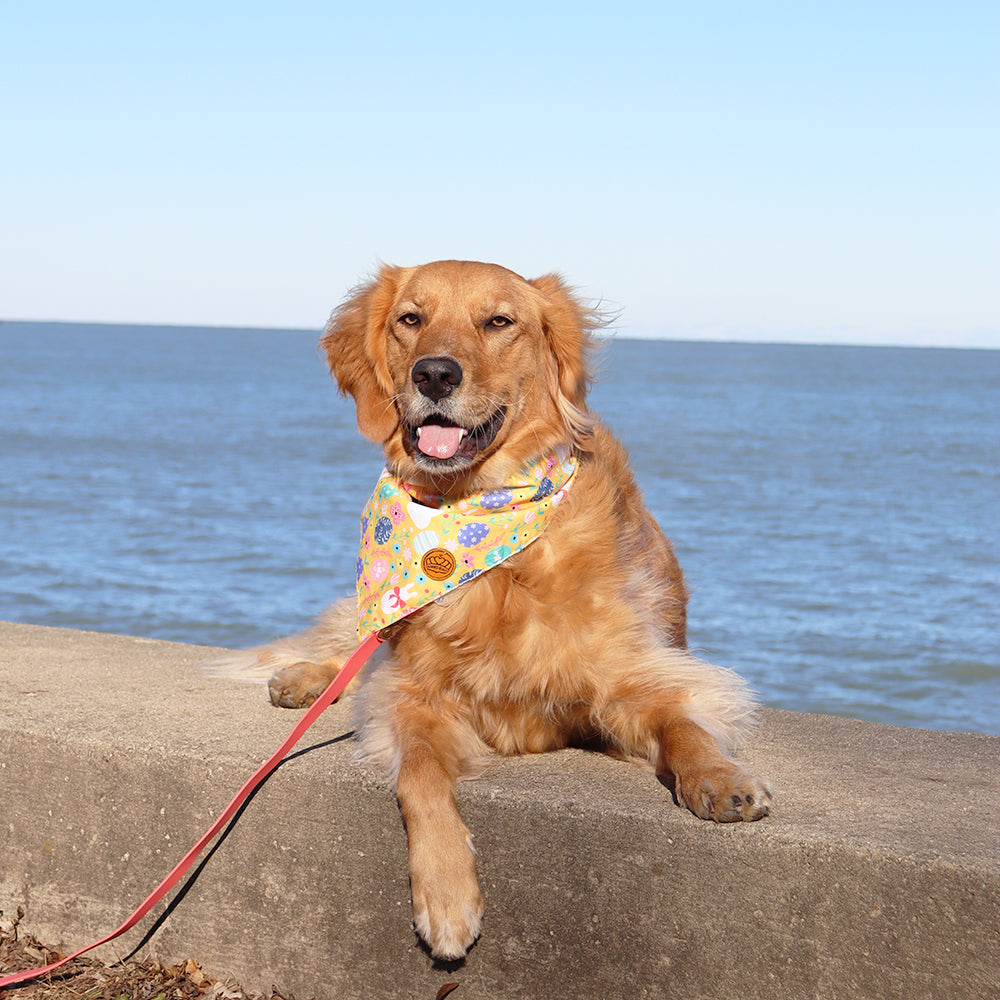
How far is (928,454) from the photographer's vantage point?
28.3 m

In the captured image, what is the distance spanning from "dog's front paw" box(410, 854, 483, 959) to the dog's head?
1.19 m

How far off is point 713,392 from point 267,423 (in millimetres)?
27514

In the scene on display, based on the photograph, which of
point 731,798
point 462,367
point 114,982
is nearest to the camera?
point 731,798

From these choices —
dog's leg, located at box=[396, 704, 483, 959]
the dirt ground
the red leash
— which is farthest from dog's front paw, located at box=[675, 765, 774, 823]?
the dirt ground

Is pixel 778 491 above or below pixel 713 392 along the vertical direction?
above

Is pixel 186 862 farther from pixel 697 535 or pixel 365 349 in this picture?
pixel 697 535

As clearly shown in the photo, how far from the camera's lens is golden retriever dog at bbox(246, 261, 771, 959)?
10.3 ft

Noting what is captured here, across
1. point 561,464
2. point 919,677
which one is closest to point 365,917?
point 561,464

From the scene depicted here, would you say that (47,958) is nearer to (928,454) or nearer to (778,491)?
(778,491)

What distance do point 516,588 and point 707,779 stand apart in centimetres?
82

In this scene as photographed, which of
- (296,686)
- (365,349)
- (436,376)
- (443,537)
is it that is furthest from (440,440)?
(296,686)

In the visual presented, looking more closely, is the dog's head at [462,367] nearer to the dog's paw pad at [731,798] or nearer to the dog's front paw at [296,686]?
the dog's front paw at [296,686]

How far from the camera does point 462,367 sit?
126 inches

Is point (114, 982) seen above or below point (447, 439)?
below
